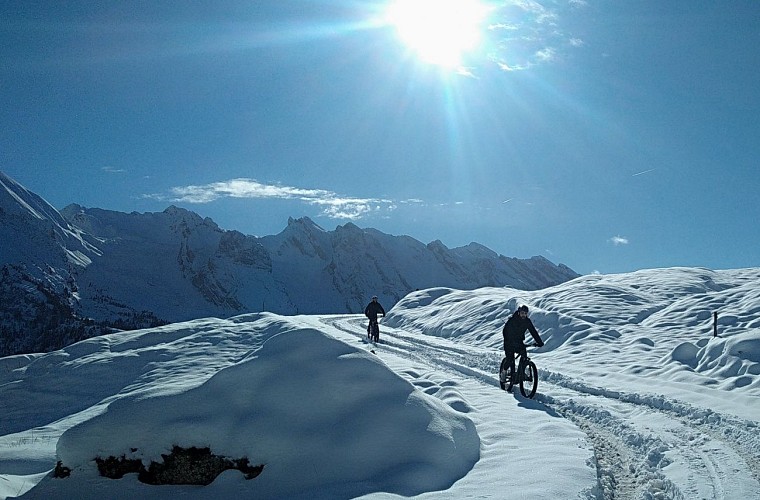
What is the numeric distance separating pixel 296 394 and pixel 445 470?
2.76 meters

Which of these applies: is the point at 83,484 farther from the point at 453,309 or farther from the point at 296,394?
the point at 453,309

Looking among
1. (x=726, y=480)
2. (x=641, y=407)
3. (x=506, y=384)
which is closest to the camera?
(x=726, y=480)

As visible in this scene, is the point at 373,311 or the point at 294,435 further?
the point at 373,311

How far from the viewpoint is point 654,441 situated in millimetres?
9062

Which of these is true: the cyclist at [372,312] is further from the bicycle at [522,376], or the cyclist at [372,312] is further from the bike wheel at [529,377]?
the bike wheel at [529,377]

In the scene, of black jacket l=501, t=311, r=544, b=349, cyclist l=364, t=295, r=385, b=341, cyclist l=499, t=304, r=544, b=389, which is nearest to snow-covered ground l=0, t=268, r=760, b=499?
cyclist l=499, t=304, r=544, b=389

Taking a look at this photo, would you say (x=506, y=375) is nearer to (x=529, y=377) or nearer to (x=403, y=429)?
(x=529, y=377)

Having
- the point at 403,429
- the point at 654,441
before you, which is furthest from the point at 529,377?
the point at 403,429

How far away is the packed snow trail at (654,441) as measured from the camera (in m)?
7.07

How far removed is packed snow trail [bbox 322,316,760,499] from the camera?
7.07 metres

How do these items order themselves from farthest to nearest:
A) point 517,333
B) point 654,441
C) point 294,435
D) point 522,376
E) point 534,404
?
1. point 517,333
2. point 522,376
3. point 534,404
4. point 654,441
5. point 294,435

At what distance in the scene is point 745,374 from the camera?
14.4 metres

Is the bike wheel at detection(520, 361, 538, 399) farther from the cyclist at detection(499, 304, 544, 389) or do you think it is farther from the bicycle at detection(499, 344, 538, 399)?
the cyclist at detection(499, 304, 544, 389)

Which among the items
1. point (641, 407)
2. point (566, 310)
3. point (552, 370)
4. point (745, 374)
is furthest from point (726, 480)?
point (566, 310)
